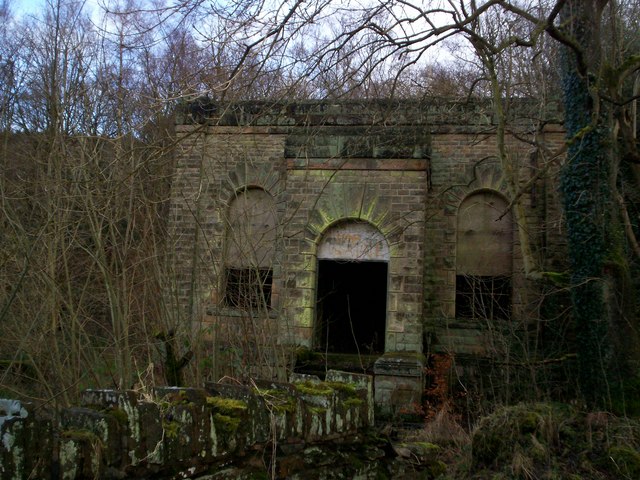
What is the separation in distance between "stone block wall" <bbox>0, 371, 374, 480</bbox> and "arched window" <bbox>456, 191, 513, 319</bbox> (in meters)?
12.0

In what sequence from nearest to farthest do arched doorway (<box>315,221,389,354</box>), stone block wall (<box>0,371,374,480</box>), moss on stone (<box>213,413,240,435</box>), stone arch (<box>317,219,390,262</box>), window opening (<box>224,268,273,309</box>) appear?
stone block wall (<box>0,371,374,480</box>) < moss on stone (<box>213,413,240,435</box>) < window opening (<box>224,268,273,309</box>) < stone arch (<box>317,219,390,262</box>) < arched doorway (<box>315,221,389,354</box>)

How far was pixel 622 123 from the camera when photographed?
1086 cm

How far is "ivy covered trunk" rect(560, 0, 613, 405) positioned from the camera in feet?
32.3

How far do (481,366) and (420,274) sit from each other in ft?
8.12

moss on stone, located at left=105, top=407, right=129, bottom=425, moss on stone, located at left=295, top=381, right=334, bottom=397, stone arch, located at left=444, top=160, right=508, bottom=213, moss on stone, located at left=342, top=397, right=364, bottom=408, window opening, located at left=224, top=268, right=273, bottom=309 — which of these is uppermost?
stone arch, located at left=444, top=160, right=508, bottom=213

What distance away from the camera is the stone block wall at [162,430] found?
7.10 feet

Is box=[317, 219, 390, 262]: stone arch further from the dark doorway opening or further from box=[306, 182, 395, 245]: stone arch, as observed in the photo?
the dark doorway opening

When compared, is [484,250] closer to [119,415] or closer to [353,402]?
[353,402]

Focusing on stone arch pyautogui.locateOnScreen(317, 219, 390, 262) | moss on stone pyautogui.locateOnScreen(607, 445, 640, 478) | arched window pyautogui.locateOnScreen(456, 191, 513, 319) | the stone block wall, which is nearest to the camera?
the stone block wall

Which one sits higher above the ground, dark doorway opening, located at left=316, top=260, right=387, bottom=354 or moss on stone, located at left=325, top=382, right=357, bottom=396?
dark doorway opening, located at left=316, top=260, right=387, bottom=354

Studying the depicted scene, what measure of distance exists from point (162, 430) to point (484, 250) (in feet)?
44.9

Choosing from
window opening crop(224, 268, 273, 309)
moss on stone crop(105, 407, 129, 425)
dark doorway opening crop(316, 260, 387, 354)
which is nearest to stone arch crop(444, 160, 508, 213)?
dark doorway opening crop(316, 260, 387, 354)

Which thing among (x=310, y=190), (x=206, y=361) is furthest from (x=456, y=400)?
(x=206, y=361)

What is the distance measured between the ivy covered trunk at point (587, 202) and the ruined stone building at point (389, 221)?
1549 millimetres
